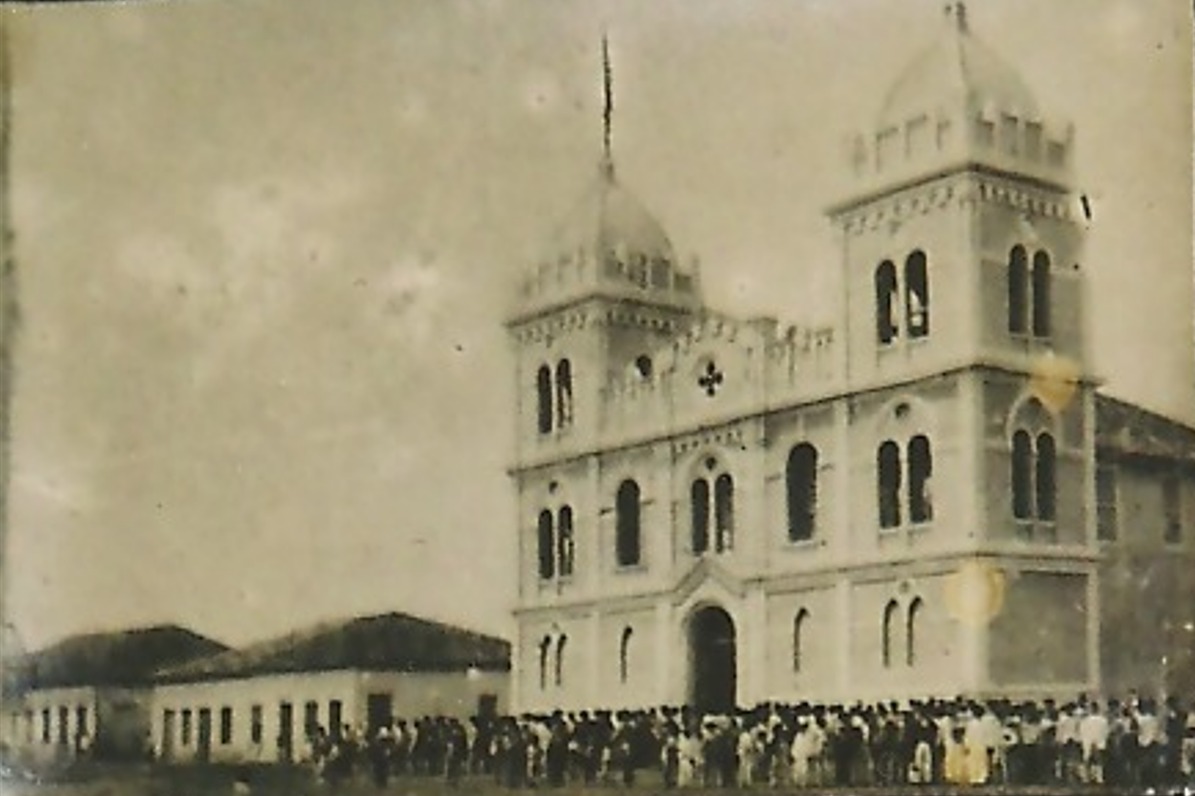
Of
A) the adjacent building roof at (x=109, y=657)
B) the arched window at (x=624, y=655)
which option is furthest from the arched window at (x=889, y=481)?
the adjacent building roof at (x=109, y=657)

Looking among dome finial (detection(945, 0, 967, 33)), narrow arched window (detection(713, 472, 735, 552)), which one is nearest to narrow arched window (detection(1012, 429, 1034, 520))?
narrow arched window (detection(713, 472, 735, 552))

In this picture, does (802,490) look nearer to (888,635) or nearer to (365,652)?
(888,635)

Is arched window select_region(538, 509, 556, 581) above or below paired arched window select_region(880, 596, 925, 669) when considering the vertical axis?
above

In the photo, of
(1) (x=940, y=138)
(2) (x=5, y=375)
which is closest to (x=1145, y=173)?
(1) (x=940, y=138)

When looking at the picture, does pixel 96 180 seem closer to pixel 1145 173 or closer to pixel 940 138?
pixel 940 138

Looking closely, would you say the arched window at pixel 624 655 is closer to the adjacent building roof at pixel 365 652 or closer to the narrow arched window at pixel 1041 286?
the adjacent building roof at pixel 365 652

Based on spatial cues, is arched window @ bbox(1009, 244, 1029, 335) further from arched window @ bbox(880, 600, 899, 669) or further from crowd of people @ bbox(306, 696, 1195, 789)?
crowd of people @ bbox(306, 696, 1195, 789)

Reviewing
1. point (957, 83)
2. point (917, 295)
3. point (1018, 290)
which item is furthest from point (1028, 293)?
point (957, 83)
